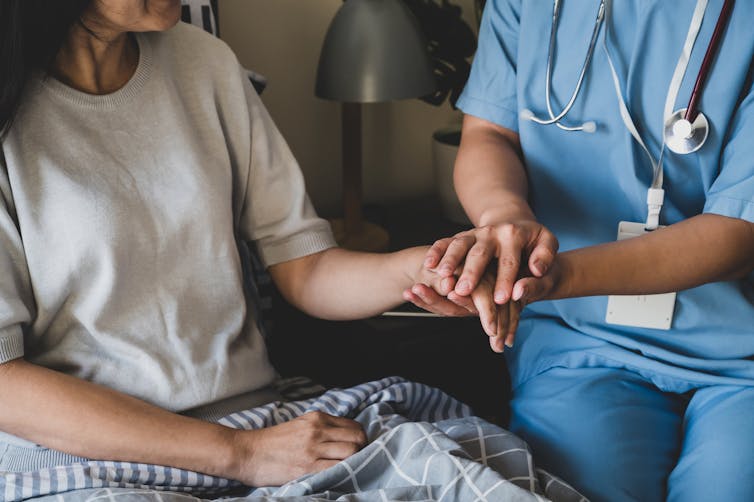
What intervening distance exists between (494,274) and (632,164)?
0.92 feet

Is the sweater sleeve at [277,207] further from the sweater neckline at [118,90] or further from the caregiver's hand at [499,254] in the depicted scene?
the caregiver's hand at [499,254]

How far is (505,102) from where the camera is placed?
1358 millimetres

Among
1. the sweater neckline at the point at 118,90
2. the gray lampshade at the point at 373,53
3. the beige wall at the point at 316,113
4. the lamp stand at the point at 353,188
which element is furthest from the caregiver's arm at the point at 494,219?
the beige wall at the point at 316,113

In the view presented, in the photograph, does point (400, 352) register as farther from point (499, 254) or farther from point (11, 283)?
point (11, 283)

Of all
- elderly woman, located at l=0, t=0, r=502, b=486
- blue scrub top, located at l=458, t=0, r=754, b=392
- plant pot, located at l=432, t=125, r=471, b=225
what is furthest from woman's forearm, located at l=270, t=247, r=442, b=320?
plant pot, located at l=432, t=125, r=471, b=225

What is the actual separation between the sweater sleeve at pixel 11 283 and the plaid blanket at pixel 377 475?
147 mm

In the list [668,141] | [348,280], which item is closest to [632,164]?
[668,141]

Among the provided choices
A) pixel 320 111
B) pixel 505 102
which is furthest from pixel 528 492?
pixel 320 111

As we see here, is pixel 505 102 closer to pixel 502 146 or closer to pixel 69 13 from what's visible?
pixel 502 146

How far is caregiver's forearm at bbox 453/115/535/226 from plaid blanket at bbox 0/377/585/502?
28 cm

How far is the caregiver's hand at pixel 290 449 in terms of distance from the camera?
106 cm

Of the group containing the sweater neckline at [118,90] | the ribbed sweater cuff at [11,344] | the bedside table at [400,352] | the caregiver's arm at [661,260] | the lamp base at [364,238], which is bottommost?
the bedside table at [400,352]

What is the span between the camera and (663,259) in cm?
111

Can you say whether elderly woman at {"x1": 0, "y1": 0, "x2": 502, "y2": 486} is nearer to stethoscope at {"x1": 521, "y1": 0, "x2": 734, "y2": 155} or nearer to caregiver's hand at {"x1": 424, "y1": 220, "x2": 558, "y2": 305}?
caregiver's hand at {"x1": 424, "y1": 220, "x2": 558, "y2": 305}
